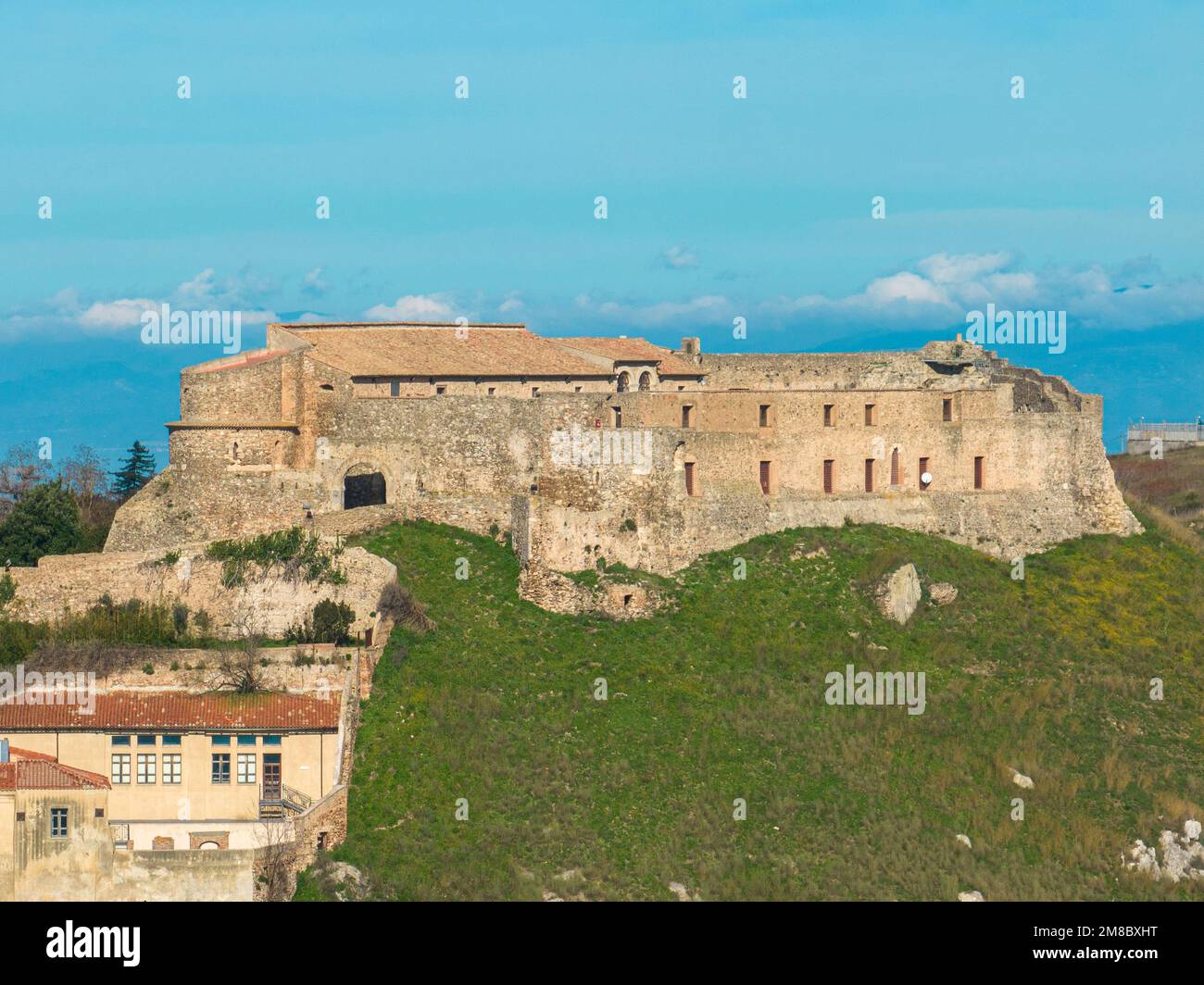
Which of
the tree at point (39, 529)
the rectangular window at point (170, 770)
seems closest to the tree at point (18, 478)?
the tree at point (39, 529)

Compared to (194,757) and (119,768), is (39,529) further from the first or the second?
(194,757)

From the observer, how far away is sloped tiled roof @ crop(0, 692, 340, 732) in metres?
46.1

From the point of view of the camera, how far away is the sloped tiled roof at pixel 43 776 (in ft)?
146

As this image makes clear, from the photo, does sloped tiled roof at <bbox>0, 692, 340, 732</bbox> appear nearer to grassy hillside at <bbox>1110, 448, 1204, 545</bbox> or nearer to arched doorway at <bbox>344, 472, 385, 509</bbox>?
arched doorway at <bbox>344, 472, 385, 509</bbox>

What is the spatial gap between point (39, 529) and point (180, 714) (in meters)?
10.4

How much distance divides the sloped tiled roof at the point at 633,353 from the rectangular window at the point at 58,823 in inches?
918

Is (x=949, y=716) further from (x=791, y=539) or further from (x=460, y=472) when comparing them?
(x=460, y=472)

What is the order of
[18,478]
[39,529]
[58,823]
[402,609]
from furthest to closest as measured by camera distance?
[18,478] → [39,529] → [402,609] → [58,823]

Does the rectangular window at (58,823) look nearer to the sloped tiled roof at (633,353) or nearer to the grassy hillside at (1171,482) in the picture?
the sloped tiled roof at (633,353)

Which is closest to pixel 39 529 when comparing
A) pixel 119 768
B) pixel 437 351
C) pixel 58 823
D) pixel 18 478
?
pixel 119 768

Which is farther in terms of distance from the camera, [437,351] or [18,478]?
[18,478]

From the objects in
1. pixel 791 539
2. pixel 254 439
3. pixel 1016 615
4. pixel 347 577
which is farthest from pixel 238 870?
pixel 1016 615

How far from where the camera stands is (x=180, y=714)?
46438 millimetres

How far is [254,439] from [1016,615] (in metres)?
19.9
